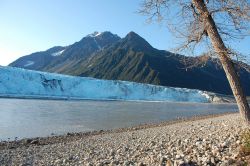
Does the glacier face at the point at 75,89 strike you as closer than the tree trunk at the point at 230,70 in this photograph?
No

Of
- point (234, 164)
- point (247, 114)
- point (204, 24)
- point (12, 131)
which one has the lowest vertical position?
point (12, 131)

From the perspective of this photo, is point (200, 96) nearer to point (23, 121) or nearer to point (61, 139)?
point (23, 121)

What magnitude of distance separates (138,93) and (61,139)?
110 m

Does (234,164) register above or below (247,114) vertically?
below

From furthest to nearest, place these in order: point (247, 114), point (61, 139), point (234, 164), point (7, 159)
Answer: point (61, 139)
point (7, 159)
point (247, 114)
point (234, 164)

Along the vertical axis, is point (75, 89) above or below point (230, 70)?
above

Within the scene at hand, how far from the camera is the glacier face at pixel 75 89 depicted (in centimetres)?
11419

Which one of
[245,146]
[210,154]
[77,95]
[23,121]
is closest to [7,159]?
[210,154]

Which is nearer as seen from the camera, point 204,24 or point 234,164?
point 234,164

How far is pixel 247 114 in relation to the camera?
1036 centimetres

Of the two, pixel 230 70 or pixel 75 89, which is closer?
pixel 230 70

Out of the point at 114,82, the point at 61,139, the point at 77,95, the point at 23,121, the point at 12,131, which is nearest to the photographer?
the point at 61,139

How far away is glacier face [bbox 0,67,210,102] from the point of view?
114188 mm

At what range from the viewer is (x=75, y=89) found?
12925 centimetres
